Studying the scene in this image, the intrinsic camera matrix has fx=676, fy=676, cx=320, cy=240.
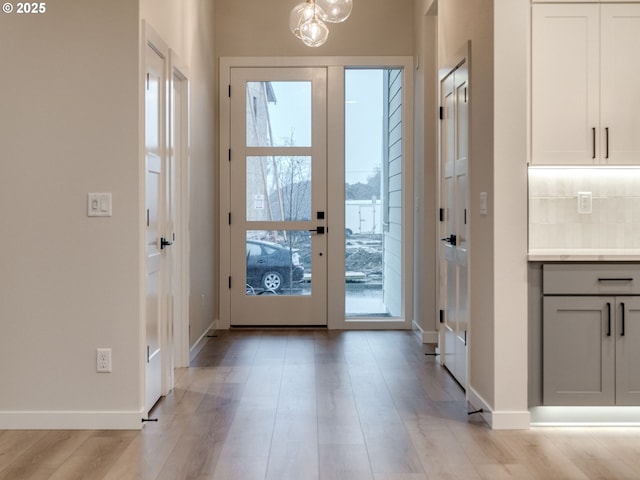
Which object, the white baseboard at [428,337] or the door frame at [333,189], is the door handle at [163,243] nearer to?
the door frame at [333,189]

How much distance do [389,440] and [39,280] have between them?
1933mm

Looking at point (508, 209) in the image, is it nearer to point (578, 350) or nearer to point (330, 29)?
point (578, 350)

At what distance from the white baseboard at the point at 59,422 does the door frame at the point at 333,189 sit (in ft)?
10.0

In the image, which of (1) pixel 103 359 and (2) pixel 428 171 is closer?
(1) pixel 103 359

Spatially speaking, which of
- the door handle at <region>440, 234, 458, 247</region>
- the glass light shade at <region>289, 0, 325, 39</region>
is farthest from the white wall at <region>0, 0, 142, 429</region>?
the door handle at <region>440, 234, 458, 247</region>

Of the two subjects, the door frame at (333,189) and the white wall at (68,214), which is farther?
the door frame at (333,189)

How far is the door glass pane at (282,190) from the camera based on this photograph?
653 centimetres

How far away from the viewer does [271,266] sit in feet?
21.5

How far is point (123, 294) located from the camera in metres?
3.47

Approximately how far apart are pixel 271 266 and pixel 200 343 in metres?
1.25

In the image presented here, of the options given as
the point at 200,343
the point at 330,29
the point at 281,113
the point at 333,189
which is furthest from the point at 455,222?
the point at 330,29

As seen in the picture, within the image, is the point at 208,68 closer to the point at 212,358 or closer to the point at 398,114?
the point at 398,114

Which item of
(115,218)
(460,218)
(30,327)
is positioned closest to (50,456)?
(30,327)

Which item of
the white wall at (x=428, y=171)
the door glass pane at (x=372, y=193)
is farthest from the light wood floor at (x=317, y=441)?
the door glass pane at (x=372, y=193)
